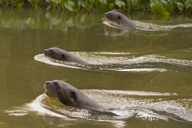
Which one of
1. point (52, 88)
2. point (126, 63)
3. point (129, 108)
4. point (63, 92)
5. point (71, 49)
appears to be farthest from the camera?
point (71, 49)

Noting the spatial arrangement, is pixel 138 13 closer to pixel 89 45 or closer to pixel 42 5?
pixel 42 5

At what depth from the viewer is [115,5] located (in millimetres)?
17250

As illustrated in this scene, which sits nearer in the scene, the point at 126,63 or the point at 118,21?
the point at 126,63

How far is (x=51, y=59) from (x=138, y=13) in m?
7.46

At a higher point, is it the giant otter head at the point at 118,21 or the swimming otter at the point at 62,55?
the giant otter head at the point at 118,21

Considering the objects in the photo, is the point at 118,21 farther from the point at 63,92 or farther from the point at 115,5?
the point at 63,92

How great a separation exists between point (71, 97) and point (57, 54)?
298 centimetres

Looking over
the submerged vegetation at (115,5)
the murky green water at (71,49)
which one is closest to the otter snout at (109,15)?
the murky green water at (71,49)

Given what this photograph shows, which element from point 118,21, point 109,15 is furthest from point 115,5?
point 118,21

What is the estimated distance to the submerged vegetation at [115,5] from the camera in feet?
54.9

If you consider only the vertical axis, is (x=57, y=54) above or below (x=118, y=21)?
below

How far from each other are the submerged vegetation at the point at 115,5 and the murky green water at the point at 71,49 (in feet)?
2.65

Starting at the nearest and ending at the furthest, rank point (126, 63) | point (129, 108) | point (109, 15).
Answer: point (129, 108) → point (126, 63) → point (109, 15)

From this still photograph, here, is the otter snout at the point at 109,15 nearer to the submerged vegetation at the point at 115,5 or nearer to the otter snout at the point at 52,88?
the submerged vegetation at the point at 115,5
